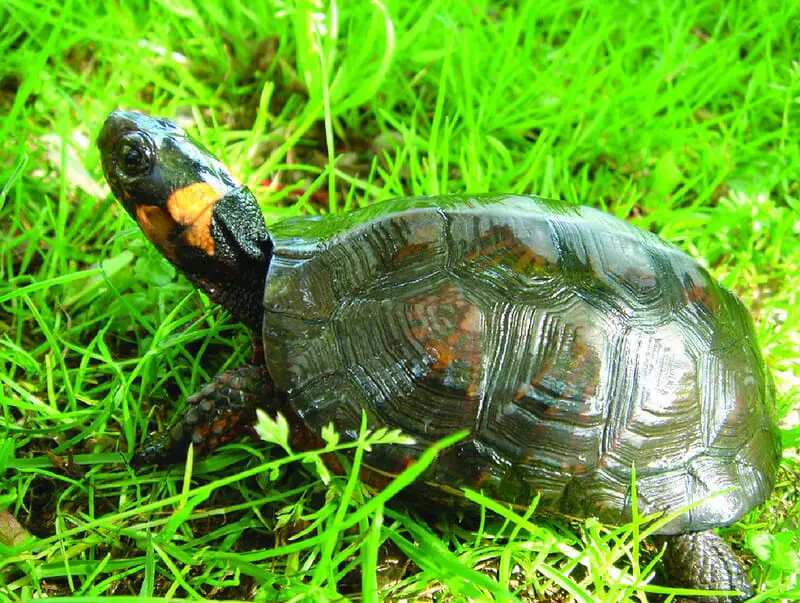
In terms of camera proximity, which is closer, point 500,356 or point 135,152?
point 500,356

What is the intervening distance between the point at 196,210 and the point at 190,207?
0.02 meters

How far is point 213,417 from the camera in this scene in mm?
1616

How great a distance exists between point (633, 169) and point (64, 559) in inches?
101

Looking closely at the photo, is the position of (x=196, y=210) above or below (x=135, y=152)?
below

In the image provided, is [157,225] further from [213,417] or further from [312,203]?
[312,203]

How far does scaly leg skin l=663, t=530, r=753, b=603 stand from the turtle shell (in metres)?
0.10

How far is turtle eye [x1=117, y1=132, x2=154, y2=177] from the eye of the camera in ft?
5.53

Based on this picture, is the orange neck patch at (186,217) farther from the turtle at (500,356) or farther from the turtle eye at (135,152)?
the turtle eye at (135,152)

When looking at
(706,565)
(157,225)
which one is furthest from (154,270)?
(706,565)

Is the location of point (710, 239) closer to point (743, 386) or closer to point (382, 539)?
point (743, 386)

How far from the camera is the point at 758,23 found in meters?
3.46

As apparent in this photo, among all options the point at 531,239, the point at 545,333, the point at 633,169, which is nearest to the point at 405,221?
the point at 531,239

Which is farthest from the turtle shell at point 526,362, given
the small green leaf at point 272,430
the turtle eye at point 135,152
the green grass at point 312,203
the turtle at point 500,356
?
the turtle eye at point 135,152

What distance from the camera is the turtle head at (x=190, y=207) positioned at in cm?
170
